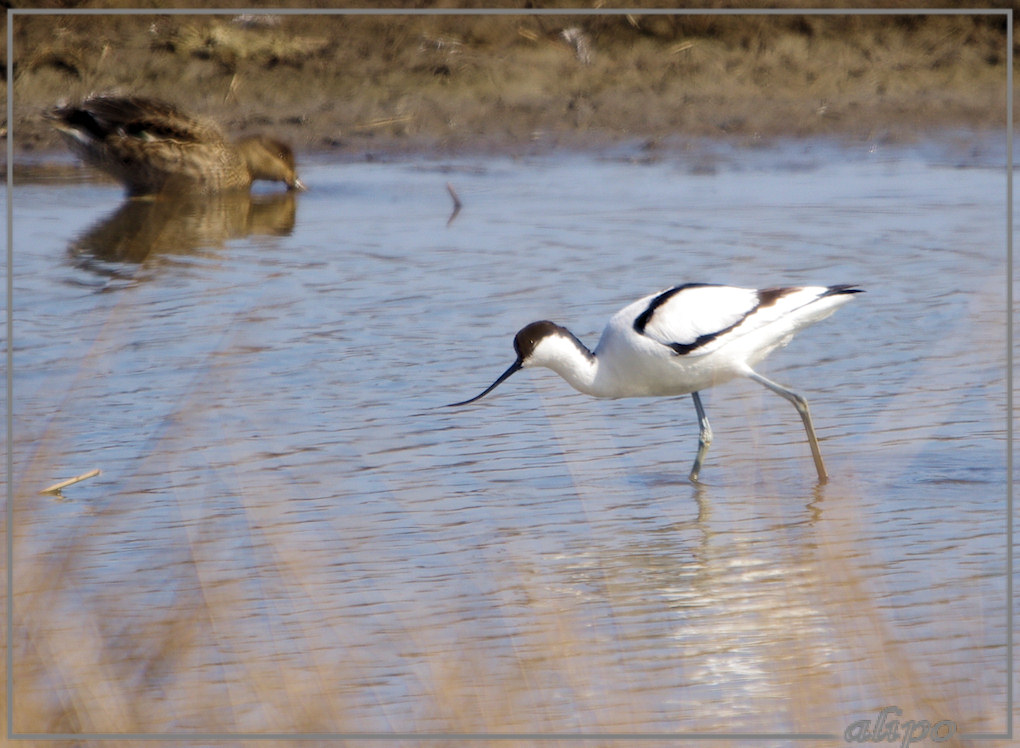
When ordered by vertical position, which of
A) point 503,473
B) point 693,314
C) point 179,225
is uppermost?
point 693,314

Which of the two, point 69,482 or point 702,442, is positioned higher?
point 69,482

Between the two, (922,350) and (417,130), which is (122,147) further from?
(922,350)

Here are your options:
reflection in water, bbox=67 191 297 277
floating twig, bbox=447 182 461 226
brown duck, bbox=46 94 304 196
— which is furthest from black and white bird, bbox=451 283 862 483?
brown duck, bbox=46 94 304 196

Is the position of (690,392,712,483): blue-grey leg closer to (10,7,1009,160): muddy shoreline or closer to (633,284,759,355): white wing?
(633,284,759,355): white wing

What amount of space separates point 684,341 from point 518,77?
16.3 feet

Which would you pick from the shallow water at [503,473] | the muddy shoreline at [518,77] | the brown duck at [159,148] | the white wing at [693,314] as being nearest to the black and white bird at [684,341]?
the white wing at [693,314]

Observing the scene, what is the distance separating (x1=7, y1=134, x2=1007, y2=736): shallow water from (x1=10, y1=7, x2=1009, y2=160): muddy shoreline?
43 cm

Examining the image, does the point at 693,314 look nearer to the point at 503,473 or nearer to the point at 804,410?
the point at 804,410

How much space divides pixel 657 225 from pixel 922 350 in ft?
7.40

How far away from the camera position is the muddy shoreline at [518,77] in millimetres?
8328

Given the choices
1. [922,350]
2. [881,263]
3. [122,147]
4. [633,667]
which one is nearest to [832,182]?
[881,263]

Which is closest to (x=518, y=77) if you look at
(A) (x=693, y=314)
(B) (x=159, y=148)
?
(B) (x=159, y=148)

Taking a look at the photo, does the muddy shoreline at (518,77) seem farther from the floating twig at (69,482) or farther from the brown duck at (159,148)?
the floating twig at (69,482)

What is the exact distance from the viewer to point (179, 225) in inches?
339
